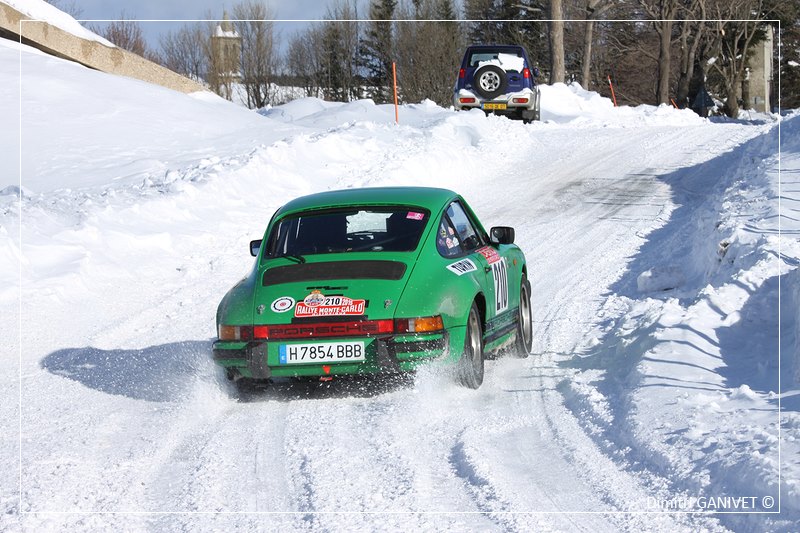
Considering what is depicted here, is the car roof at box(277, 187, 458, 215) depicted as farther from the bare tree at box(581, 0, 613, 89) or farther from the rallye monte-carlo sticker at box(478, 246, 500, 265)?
the bare tree at box(581, 0, 613, 89)

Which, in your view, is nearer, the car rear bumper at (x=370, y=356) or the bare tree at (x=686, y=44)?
the car rear bumper at (x=370, y=356)

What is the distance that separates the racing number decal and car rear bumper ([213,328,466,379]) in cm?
107

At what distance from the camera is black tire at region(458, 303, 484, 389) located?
6.99 meters

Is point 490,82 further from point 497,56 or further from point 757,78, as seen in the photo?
point 757,78

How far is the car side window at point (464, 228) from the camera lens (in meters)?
7.97

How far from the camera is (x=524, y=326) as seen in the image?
8.82 meters

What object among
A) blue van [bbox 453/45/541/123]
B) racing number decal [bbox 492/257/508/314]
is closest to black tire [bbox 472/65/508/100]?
blue van [bbox 453/45/541/123]

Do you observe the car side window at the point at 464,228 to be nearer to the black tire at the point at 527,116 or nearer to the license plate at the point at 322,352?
the license plate at the point at 322,352

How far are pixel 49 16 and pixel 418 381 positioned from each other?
2210 centimetres

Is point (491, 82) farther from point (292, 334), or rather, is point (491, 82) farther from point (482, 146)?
point (292, 334)

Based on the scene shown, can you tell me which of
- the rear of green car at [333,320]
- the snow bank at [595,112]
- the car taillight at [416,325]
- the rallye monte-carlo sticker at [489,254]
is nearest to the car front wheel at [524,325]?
the rallye monte-carlo sticker at [489,254]

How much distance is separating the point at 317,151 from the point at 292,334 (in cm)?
1245

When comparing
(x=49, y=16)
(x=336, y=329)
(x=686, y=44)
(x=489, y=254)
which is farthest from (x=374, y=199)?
(x=686, y=44)

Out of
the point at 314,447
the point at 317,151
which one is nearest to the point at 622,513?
the point at 314,447
